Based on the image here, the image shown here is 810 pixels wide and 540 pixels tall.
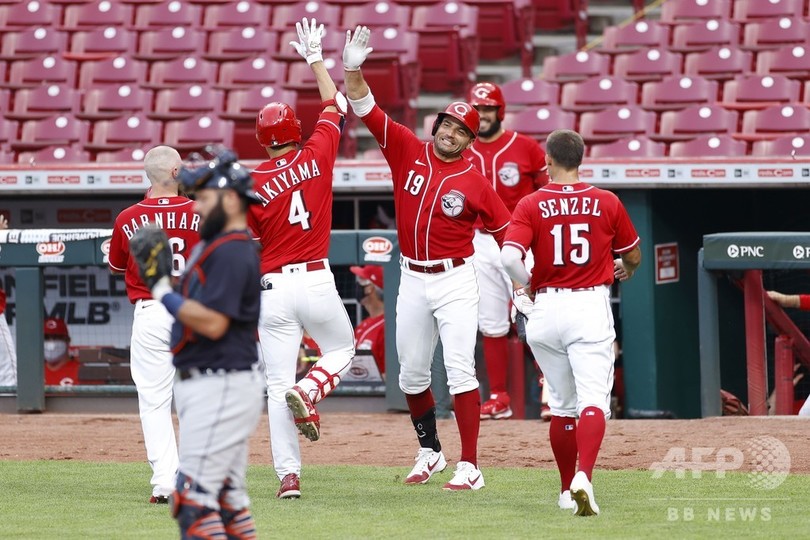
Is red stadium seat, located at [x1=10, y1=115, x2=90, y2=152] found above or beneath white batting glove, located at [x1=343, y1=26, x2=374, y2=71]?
beneath

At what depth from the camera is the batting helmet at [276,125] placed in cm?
586

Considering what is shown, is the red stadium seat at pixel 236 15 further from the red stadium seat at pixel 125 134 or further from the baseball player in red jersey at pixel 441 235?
the baseball player in red jersey at pixel 441 235

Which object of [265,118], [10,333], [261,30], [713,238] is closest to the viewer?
[265,118]

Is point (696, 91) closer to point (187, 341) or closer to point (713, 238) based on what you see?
point (713, 238)

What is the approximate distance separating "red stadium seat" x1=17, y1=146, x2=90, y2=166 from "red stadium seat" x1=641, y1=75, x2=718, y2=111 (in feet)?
15.1

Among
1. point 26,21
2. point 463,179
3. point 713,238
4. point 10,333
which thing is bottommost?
point 10,333

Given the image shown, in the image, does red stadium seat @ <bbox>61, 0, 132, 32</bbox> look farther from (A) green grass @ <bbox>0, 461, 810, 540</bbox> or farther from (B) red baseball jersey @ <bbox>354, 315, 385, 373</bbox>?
(A) green grass @ <bbox>0, 461, 810, 540</bbox>

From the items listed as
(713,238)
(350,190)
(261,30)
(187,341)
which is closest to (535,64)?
(261,30)

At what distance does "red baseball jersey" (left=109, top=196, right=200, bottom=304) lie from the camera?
227 inches

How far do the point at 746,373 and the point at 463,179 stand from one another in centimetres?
299

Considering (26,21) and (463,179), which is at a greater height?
(26,21)

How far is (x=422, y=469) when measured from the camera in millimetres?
6277

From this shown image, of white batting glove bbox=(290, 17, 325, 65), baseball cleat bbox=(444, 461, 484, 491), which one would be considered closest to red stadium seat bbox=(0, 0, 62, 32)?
white batting glove bbox=(290, 17, 325, 65)

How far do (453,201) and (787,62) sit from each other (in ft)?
20.0
